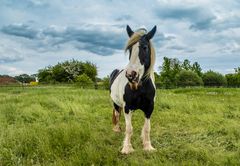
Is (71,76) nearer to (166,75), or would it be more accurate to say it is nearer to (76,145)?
(166,75)

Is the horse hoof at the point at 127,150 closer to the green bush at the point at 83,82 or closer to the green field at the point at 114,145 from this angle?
the green field at the point at 114,145

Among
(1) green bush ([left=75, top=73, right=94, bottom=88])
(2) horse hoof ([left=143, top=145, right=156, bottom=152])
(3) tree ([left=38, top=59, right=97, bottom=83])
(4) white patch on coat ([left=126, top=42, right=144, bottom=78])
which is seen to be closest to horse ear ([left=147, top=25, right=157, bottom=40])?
(4) white patch on coat ([left=126, top=42, right=144, bottom=78])

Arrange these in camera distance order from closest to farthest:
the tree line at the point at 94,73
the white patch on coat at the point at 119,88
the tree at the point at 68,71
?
the white patch on coat at the point at 119,88
the tree line at the point at 94,73
the tree at the point at 68,71

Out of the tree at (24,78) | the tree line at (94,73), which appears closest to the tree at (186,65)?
the tree line at (94,73)

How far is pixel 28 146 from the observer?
14.9 ft

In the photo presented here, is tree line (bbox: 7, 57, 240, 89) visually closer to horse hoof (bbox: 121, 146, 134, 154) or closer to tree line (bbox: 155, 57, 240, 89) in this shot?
tree line (bbox: 155, 57, 240, 89)

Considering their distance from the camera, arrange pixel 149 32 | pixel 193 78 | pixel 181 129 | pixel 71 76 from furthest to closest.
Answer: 1. pixel 71 76
2. pixel 193 78
3. pixel 181 129
4. pixel 149 32

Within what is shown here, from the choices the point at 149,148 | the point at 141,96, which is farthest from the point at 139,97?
the point at 149,148

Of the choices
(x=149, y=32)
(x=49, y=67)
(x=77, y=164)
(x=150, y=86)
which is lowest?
(x=77, y=164)

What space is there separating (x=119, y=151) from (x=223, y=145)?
65.7 inches

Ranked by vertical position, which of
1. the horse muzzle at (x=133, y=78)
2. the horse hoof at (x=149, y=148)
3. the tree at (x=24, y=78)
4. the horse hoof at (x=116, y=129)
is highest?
the tree at (x=24, y=78)

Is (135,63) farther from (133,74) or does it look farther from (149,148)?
(149,148)

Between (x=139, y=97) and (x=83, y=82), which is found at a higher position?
(x=83, y=82)

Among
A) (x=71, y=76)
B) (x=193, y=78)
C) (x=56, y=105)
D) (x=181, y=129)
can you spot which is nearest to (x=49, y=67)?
(x=71, y=76)
